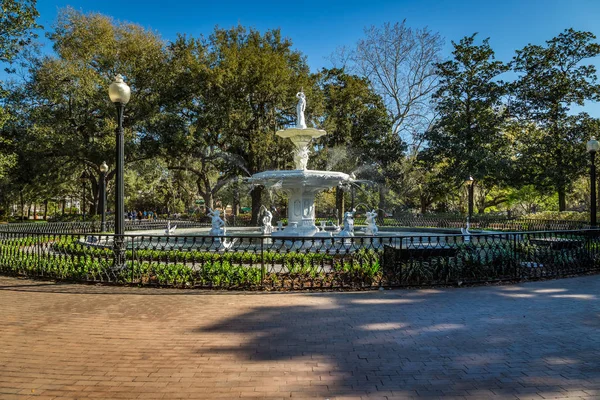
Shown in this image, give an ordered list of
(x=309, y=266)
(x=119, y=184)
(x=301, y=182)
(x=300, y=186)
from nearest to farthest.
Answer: (x=309, y=266) → (x=119, y=184) → (x=301, y=182) → (x=300, y=186)

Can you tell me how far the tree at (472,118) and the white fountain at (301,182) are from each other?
857 inches

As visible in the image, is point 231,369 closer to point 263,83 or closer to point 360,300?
point 360,300

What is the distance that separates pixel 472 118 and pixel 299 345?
113ft

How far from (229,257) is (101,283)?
2796mm

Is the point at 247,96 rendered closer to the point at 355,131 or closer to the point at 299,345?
the point at 355,131

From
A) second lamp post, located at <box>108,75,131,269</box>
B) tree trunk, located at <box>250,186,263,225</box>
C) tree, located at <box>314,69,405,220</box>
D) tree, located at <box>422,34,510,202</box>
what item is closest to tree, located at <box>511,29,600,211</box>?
tree, located at <box>422,34,510,202</box>

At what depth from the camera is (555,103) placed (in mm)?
32219

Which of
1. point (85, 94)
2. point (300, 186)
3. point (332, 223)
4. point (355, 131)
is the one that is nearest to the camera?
point (300, 186)

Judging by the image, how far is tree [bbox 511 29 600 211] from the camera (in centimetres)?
3116

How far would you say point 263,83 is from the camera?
86.2 ft

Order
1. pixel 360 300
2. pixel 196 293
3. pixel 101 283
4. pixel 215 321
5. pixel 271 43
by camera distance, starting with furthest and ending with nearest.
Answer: pixel 271 43
pixel 101 283
pixel 196 293
pixel 360 300
pixel 215 321

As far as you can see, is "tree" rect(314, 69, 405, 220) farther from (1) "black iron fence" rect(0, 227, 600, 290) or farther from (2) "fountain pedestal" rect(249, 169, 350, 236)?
(1) "black iron fence" rect(0, 227, 600, 290)

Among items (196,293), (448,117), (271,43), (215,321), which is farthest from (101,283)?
(448,117)

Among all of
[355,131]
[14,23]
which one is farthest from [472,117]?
[14,23]
